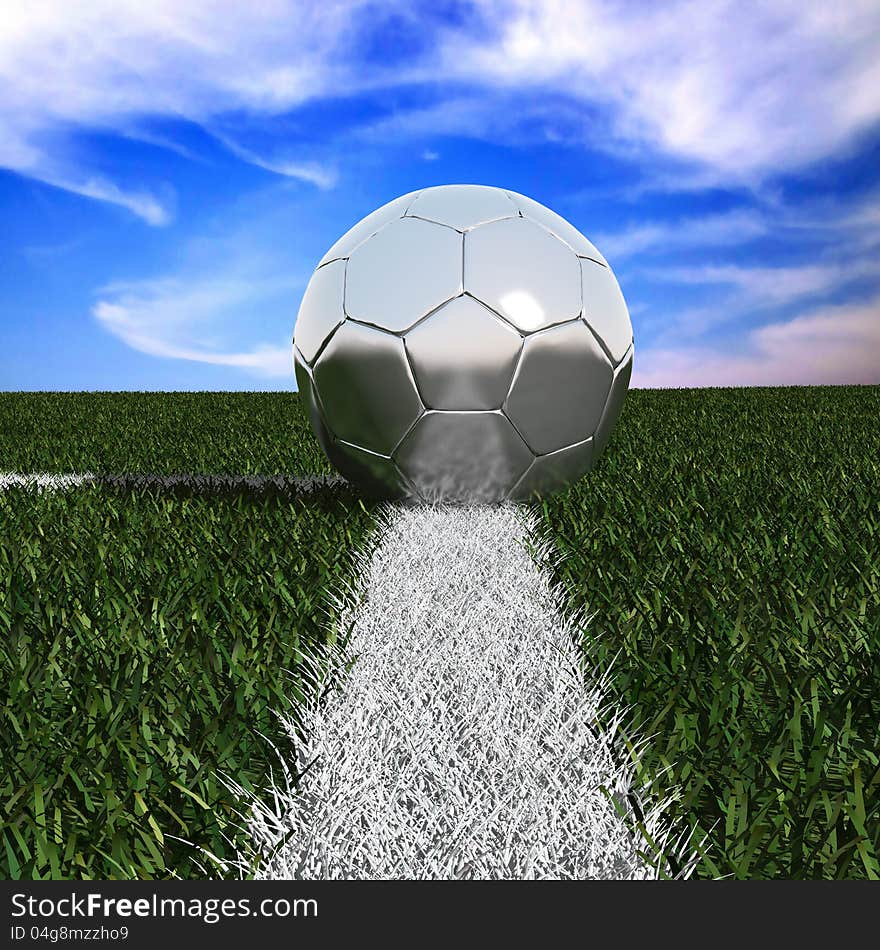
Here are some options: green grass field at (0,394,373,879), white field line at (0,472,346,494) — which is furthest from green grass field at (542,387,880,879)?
white field line at (0,472,346,494)

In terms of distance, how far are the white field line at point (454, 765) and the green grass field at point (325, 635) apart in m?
0.10

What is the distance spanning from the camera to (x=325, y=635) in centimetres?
238

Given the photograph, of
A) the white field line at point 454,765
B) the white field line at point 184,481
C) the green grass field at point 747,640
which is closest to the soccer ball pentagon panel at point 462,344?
the green grass field at point 747,640

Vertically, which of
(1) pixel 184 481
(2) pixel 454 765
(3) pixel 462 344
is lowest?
(2) pixel 454 765

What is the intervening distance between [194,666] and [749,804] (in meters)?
1.34

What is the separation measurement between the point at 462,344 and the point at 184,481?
2.34 meters

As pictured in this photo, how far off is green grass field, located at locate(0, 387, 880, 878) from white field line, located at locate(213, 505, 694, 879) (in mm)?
96

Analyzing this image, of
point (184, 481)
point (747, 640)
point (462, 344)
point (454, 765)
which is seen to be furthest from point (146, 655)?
point (184, 481)

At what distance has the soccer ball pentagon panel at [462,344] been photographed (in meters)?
3.38

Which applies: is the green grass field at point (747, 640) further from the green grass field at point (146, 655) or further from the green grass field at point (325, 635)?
the green grass field at point (146, 655)

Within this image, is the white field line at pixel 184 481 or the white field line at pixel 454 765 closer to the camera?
the white field line at pixel 454 765

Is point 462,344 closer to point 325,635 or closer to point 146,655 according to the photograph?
point 325,635

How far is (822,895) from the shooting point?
4.18 feet

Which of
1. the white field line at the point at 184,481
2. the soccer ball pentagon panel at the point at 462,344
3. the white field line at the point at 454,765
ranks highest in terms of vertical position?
the soccer ball pentagon panel at the point at 462,344
